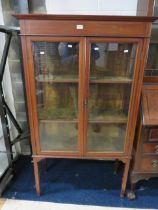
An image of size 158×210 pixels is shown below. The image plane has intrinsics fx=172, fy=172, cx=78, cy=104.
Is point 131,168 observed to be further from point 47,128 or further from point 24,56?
point 24,56

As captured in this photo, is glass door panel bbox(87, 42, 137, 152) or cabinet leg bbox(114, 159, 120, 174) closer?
glass door panel bbox(87, 42, 137, 152)

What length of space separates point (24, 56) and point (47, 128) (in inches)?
27.8

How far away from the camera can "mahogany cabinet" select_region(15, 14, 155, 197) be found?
4.04 ft

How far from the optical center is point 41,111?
60.3 inches

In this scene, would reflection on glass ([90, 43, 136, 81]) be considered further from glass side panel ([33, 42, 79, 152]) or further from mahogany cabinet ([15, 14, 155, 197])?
glass side panel ([33, 42, 79, 152])

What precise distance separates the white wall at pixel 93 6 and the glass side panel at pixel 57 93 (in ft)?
2.07

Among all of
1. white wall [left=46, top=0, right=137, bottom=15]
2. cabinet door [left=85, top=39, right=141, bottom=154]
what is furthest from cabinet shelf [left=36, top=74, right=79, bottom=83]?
white wall [left=46, top=0, right=137, bottom=15]

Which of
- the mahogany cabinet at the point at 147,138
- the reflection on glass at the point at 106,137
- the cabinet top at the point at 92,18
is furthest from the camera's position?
the reflection on glass at the point at 106,137

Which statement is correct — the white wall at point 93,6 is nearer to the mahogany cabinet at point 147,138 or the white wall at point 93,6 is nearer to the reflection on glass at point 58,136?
the mahogany cabinet at point 147,138

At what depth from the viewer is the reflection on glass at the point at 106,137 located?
1621 mm

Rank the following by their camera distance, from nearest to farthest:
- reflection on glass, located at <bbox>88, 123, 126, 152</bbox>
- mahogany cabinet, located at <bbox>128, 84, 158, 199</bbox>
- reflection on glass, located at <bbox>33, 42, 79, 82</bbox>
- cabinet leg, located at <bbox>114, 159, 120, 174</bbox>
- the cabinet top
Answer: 1. the cabinet top
2. reflection on glass, located at <bbox>33, 42, 79, 82</bbox>
3. mahogany cabinet, located at <bbox>128, 84, 158, 199</bbox>
4. reflection on glass, located at <bbox>88, 123, 126, 152</bbox>
5. cabinet leg, located at <bbox>114, 159, 120, 174</bbox>

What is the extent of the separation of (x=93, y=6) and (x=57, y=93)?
38.2 inches

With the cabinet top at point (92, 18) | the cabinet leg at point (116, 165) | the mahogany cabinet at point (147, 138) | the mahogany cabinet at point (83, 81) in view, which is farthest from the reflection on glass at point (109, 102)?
the cabinet leg at point (116, 165)

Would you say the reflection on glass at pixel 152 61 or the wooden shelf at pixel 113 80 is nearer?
the wooden shelf at pixel 113 80
